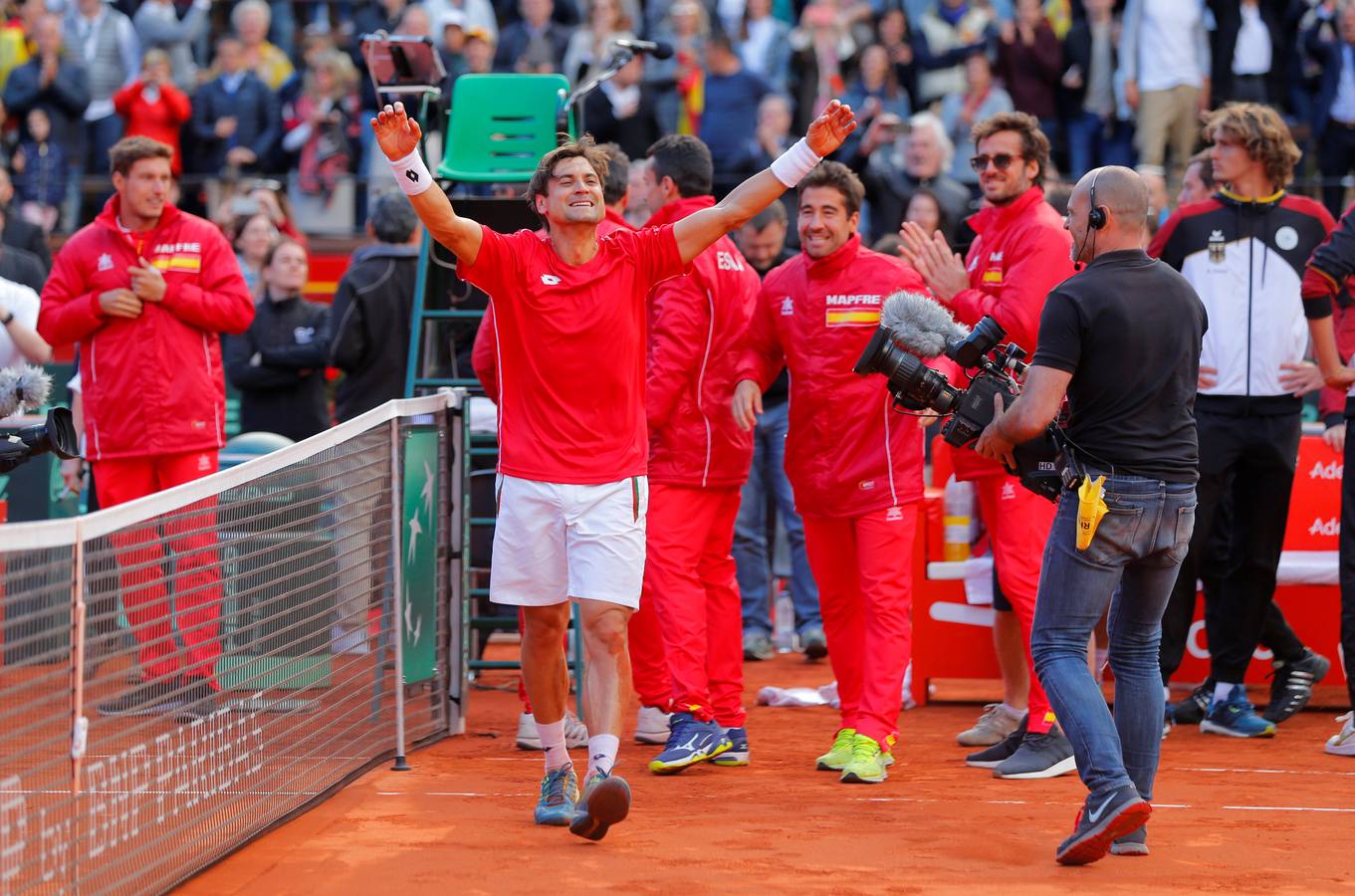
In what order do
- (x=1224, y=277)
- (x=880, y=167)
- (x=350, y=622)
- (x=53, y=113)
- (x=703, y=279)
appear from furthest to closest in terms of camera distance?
(x=53, y=113), (x=880, y=167), (x=1224, y=277), (x=703, y=279), (x=350, y=622)

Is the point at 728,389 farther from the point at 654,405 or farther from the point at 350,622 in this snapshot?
the point at 350,622

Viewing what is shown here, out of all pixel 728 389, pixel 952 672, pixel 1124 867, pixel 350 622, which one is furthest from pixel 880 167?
pixel 1124 867

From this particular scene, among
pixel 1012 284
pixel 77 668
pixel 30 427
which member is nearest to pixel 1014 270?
pixel 1012 284

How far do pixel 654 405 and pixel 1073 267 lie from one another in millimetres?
1745

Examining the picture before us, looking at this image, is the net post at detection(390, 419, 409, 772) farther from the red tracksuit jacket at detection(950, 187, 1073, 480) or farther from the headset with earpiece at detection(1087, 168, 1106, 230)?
the headset with earpiece at detection(1087, 168, 1106, 230)

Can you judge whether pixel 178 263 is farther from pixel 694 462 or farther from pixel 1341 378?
pixel 1341 378

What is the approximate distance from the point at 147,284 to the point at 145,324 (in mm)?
202

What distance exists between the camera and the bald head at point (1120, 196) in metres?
5.77

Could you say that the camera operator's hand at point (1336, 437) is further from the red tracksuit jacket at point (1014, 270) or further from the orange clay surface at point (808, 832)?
the red tracksuit jacket at point (1014, 270)

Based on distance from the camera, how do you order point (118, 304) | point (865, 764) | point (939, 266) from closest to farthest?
point (865, 764), point (939, 266), point (118, 304)

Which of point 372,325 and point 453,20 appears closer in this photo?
point 372,325

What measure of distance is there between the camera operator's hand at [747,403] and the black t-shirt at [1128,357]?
5.56ft

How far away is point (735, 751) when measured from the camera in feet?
24.6

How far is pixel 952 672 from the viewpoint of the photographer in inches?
356
